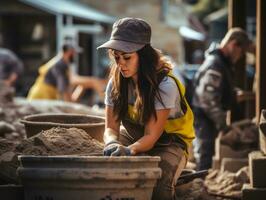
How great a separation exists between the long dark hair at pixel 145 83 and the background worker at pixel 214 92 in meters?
3.29


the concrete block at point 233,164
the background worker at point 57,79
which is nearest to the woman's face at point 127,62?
the concrete block at point 233,164

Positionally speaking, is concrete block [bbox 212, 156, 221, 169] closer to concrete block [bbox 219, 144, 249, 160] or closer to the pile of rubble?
concrete block [bbox 219, 144, 249, 160]

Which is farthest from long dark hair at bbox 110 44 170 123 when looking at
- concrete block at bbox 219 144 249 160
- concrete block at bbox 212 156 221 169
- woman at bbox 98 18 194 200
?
concrete block at bbox 212 156 221 169

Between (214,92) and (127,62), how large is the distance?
3626mm

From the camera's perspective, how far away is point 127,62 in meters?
6.25

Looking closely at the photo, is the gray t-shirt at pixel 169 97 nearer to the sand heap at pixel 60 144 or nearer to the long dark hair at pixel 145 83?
the long dark hair at pixel 145 83

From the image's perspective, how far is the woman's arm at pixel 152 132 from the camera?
6.15m

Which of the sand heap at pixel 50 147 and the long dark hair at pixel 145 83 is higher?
the long dark hair at pixel 145 83

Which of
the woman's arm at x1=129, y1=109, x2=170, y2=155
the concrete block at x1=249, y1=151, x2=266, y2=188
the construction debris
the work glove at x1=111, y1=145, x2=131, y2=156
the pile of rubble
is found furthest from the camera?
the pile of rubble

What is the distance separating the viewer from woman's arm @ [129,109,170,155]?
20.2ft

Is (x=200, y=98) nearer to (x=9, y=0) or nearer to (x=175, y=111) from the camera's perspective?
(x=175, y=111)

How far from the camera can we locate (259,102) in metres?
9.65

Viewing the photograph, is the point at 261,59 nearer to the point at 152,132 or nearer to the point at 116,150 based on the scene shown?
the point at 152,132

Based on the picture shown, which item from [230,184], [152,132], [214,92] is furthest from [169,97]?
[214,92]
